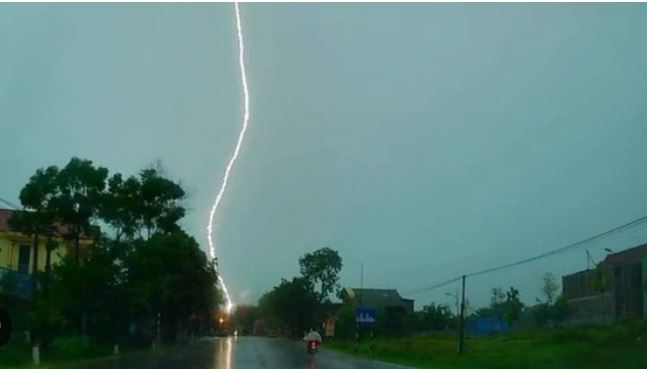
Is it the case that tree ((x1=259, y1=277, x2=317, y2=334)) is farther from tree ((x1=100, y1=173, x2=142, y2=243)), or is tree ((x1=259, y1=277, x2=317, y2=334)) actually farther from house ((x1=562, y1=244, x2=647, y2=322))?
house ((x1=562, y1=244, x2=647, y2=322))

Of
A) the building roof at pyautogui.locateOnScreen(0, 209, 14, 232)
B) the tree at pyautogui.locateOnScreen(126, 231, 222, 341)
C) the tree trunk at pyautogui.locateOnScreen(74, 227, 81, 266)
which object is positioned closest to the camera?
the tree trunk at pyautogui.locateOnScreen(74, 227, 81, 266)

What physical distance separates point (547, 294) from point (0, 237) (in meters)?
36.4

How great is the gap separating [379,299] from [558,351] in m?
65.5

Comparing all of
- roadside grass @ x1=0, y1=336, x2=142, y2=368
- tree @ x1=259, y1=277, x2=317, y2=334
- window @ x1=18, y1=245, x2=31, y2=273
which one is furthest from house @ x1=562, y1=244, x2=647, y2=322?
tree @ x1=259, y1=277, x2=317, y2=334

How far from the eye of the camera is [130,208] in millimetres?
61344

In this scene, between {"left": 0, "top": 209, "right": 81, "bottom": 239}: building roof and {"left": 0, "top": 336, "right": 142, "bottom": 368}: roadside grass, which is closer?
{"left": 0, "top": 336, "right": 142, "bottom": 368}: roadside grass

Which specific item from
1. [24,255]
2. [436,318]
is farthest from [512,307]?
[24,255]

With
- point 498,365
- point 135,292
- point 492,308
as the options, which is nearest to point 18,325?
point 135,292

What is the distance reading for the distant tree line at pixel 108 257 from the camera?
50.8m

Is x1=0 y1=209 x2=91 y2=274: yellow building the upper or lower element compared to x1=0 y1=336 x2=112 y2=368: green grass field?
upper

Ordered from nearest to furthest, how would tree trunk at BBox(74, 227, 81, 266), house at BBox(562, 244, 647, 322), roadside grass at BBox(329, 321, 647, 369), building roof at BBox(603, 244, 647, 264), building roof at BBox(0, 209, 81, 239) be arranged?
1. roadside grass at BBox(329, 321, 647, 369)
2. house at BBox(562, 244, 647, 322)
3. building roof at BBox(603, 244, 647, 264)
4. tree trunk at BBox(74, 227, 81, 266)
5. building roof at BBox(0, 209, 81, 239)

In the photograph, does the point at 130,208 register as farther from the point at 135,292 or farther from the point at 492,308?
the point at 492,308

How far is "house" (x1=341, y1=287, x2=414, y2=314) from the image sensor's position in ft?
337

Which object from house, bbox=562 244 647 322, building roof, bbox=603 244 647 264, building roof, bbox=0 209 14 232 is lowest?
house, bbox=562 244 647 322
